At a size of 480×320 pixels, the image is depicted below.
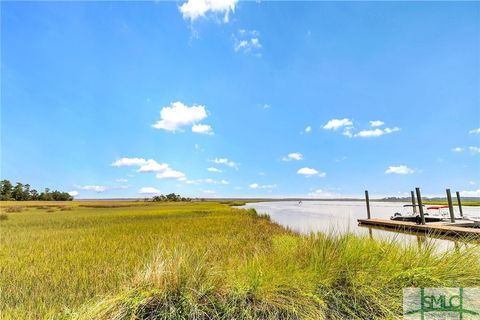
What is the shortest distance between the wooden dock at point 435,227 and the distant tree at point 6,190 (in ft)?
364

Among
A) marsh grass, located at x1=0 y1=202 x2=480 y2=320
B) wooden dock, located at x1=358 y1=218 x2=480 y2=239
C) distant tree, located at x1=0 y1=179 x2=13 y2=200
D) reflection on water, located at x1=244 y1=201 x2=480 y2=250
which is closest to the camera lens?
marsh grass, located at x1=0 y1=202 x2=480 y2=320

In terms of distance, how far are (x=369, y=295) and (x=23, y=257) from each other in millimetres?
9081

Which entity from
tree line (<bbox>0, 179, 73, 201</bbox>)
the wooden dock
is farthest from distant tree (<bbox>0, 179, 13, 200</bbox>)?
the wooden dock

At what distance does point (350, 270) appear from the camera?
4258 mm

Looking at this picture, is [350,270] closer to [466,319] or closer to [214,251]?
[466,319]

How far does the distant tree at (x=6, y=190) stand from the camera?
303 feet

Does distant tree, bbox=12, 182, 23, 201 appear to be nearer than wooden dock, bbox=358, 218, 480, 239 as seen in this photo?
No

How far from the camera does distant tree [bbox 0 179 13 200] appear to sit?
92.2m

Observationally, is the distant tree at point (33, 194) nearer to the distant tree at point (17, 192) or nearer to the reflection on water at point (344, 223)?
the distant tree at point (17, 192)

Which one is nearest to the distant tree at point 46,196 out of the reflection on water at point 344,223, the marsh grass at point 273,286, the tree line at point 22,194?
the tree line at point 22,194

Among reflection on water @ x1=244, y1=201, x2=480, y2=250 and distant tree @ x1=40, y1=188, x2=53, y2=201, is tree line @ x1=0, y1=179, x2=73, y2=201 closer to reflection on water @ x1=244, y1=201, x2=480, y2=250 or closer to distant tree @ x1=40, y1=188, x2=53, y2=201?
distant tree @ x1=40, y1=188, x2=53, y2=201

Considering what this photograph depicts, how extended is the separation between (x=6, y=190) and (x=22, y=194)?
668cm

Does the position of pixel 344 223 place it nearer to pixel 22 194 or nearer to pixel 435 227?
pixel 435 227

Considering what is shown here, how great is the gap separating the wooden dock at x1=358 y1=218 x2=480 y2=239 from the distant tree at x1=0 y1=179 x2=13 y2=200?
11083cm
